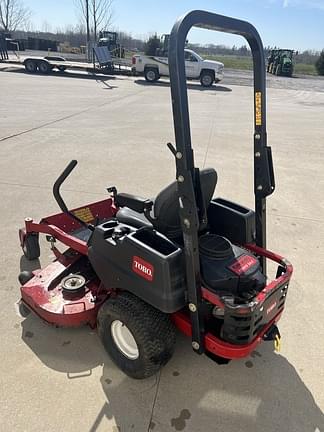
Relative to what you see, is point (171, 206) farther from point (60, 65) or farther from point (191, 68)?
point (60, 65)

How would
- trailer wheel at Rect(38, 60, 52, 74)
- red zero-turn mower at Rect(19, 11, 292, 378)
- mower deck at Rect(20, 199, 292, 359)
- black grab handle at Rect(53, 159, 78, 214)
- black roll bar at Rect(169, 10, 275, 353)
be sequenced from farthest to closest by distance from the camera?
trailer wheel at Rect(38, 60, 52, 74), black grab handle at Rect(53, 159, 78, 214), mower deck at Rect(20, 199, 292, 359), red zero-turn mower at Rect(19, 11, 292, 378), black roll bar at Rect(169, 10, 275, 353)

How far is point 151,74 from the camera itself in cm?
1781

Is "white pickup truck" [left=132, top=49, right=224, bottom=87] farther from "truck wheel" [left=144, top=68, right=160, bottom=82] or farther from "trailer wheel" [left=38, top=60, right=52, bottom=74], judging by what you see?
"trailer wheel" [left=38, top=60, right=52, bottom=74]

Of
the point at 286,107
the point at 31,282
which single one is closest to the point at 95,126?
the point at 31,282

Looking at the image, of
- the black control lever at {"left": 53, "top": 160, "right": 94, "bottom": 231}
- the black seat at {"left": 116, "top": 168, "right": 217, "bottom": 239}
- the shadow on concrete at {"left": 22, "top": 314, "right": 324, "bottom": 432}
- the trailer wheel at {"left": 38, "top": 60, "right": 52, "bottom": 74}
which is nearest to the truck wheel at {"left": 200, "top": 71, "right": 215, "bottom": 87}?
the trailer wheel at {"left": 38, "top": 60, "right": 52, "bottom": 74}

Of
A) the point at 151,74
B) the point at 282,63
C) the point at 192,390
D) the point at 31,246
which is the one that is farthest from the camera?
the point at 282,63

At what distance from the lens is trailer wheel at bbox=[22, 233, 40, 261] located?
9.02 ft

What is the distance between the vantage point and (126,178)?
477 centimetres

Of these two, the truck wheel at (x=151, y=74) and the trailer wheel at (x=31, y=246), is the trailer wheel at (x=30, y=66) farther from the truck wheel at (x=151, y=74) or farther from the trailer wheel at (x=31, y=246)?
the trailer wheel at (x=31, y=246)

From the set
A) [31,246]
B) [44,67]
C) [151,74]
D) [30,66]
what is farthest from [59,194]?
[30,66]

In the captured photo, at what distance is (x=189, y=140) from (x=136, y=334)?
102 cm

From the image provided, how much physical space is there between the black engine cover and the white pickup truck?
16006 mm

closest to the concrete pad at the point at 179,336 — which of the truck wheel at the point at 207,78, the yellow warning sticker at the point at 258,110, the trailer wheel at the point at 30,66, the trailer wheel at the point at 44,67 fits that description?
the yellow warning sticker at the point at 258,110

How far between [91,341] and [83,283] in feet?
1.18
